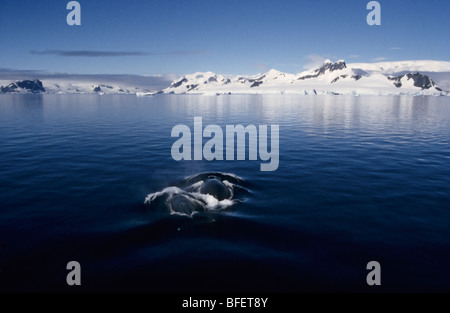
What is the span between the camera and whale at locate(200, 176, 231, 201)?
22172 millimetres

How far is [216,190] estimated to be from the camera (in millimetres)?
22578

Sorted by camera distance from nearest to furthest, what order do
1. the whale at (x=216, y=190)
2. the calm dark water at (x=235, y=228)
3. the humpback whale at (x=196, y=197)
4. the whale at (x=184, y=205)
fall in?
the calm dark water at (x=235, y=228), the whale at (x=184, y=205), the humpback whale at (x=196, y=197), the whale at (x=216, y=190)

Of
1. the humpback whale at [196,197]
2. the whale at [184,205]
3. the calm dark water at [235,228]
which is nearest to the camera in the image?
the calm dark water at [235,228]

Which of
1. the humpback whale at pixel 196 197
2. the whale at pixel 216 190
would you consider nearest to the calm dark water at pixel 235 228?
the humpback whale at pixel 196 197

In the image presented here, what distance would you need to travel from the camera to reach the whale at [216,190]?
2217 cm

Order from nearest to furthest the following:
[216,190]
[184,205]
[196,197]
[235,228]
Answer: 1. [235,228]
2. [184,205]
3. [196,197]
4. [216,190]

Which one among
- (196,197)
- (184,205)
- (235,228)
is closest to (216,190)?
(196,197)

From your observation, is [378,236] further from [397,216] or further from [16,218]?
[16,218]

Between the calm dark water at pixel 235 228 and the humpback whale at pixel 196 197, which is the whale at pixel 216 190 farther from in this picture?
the calm dark water at pixel 235 228

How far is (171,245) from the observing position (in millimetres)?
15852

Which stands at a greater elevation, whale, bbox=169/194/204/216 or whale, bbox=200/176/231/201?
whale, bbox=200/176/231/201

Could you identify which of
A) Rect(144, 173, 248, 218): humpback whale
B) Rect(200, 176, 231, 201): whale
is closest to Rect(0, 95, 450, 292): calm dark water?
Rect(144, 173, 248, 218): humpback whale

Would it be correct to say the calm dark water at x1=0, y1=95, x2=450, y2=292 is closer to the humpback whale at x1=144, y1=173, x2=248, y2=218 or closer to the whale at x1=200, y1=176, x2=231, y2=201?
the humpback whale at x1=144, y1=173, x2=248, y2=218

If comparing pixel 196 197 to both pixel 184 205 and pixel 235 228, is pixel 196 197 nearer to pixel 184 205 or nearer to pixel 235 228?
pixel 184 205
